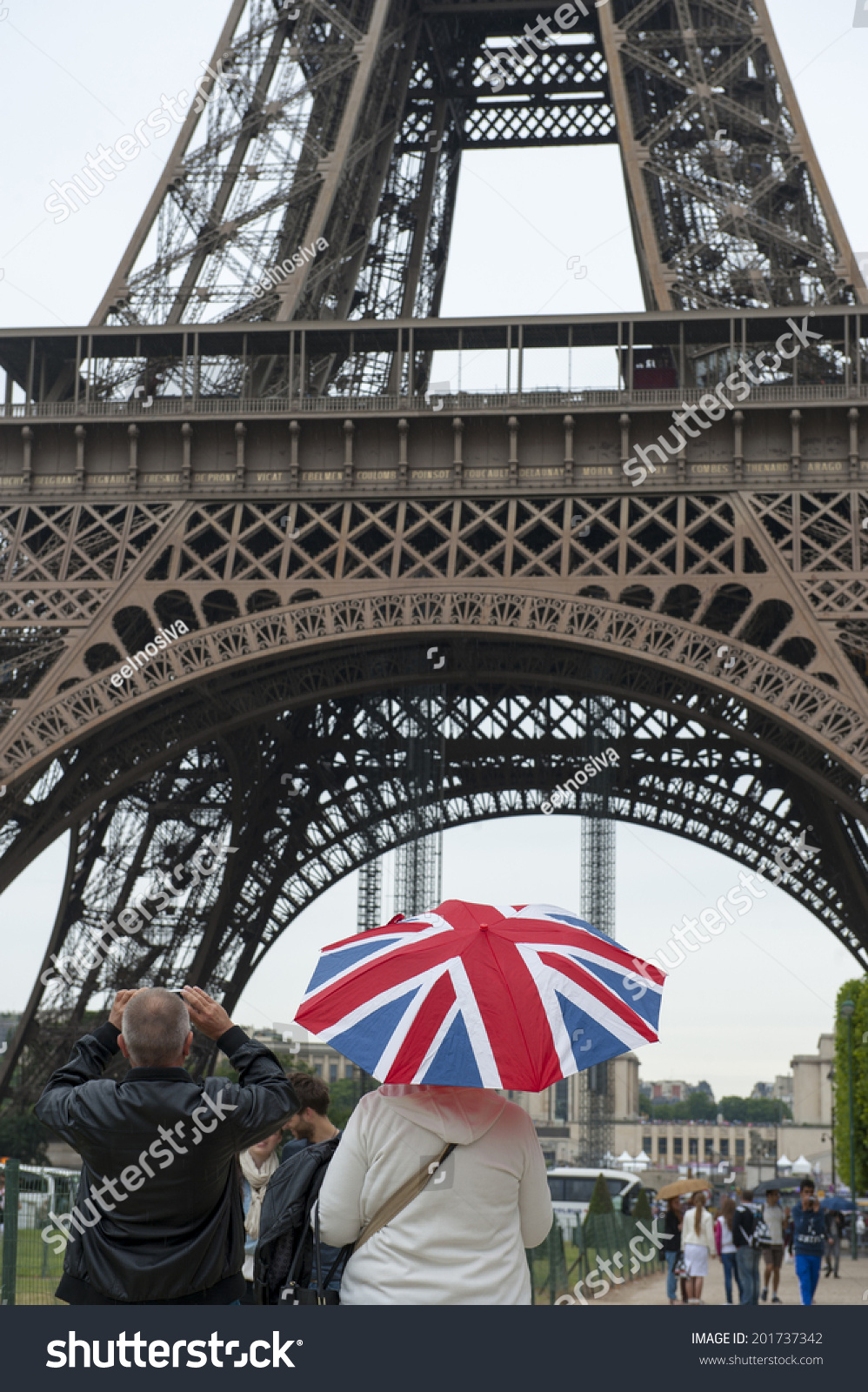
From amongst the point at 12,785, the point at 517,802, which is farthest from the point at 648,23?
the point at 12,785

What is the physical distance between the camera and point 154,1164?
16.2 ft

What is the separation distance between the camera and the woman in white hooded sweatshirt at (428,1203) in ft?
15.8

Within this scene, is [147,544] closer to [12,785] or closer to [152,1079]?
[12,785]

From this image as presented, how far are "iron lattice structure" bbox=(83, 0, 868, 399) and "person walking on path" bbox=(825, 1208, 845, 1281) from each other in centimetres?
1628

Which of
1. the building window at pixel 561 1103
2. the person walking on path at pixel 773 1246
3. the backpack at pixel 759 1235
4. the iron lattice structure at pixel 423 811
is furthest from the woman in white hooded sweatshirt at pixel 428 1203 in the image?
the building window at pixel 561 1103

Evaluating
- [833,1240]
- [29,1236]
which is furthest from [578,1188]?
[29,1236]

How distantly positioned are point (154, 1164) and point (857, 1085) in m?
43.7

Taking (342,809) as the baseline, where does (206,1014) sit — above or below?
below

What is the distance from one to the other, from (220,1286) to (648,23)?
31.7 meters

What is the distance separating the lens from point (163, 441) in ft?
86.0

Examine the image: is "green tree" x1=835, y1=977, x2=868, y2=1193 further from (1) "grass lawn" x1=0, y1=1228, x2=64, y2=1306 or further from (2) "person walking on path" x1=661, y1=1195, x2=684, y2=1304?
(1) "grass lawn" x1=0, y1=1228, x2=64, y2=1306

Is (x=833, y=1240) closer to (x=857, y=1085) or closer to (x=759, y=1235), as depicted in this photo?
(x=759, y=1235)

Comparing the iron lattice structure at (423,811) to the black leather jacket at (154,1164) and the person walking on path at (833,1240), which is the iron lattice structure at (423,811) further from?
the black leather jacket at (154,1164)
